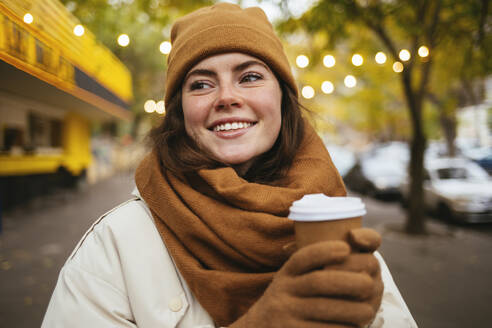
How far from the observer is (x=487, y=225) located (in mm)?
9867

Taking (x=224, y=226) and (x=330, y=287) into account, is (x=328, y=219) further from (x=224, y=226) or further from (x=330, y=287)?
(x=224, y=226)

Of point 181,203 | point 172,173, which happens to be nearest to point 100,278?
point 181,203

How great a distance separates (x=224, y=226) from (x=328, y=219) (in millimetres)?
546

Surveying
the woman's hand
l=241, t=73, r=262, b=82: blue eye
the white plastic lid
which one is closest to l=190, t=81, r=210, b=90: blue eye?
l=241, t=73, r=262, b=82: blue eye

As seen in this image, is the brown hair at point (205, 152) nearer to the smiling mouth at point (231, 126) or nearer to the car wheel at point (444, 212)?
the smiling mouth at point (231, 126)

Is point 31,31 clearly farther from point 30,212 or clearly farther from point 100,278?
point 30,212

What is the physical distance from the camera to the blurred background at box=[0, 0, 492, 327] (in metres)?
2.81

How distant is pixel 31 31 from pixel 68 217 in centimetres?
1003

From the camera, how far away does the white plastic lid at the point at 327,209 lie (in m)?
1.10

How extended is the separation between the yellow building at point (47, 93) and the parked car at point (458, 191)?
8.81 metres

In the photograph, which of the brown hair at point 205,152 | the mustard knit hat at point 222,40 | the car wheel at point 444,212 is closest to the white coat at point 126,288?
the brown hair at point 205,152

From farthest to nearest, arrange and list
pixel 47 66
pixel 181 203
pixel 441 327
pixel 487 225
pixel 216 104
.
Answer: pixel 487 225
pixel 441 327
pixel 47 66
pixel 216 104
pixel 181 203

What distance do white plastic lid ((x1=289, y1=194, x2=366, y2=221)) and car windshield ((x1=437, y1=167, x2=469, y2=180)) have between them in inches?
438

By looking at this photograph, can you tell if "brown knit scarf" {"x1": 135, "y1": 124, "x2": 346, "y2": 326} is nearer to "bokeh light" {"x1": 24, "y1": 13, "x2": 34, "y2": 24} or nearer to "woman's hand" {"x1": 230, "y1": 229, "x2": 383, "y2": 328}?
"woman's hand" {"x1": 230, "y1": 229, "x2": 383, "y2": 328}
